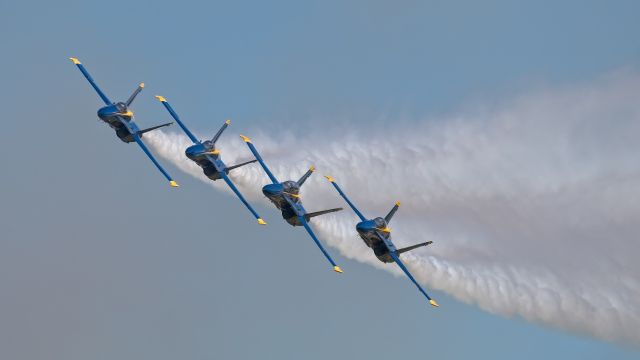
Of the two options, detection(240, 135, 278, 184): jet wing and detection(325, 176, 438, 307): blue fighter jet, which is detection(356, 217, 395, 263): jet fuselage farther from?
detection(240, 135, 278, 184): jet wing

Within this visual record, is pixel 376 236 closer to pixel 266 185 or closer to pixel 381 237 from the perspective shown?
pixel 381 237

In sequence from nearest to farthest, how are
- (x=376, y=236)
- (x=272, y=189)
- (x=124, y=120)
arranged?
(x=376, y=236) → (x=272, y=189) → (x=124, y=120)

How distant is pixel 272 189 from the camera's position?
100 meters

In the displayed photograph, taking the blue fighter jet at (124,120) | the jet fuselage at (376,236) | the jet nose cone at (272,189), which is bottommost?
the jet fuselage at (376,236)

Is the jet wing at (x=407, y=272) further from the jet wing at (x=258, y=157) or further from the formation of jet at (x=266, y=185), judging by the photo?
the jet wing at (x=258, y=157)

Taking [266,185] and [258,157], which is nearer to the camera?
[266,185]

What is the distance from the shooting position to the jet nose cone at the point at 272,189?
100312 mm

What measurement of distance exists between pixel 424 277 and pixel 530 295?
9.33 m

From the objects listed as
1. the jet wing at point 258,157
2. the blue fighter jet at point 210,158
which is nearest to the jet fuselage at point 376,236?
the jet wing at point 258,157

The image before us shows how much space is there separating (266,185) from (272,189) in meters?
1.45

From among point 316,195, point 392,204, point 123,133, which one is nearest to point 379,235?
point 392,204

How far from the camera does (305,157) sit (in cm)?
10925

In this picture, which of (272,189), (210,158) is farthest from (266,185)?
(210,158)

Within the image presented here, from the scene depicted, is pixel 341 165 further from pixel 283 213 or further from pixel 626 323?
pixel 626 323
